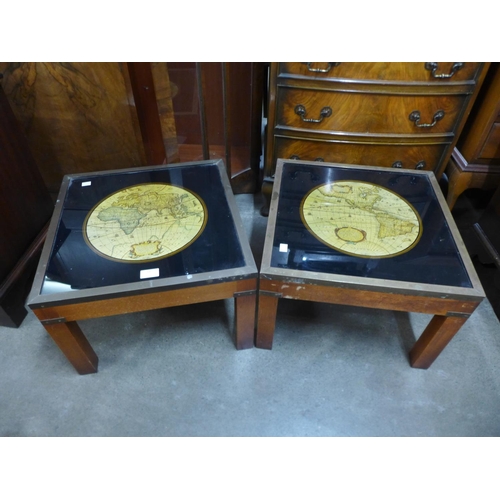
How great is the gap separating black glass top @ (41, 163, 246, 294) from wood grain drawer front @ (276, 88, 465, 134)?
428mm

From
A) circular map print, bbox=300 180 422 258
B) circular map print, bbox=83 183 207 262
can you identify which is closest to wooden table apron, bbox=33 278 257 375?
circular map print, bbox=83 183 207 262

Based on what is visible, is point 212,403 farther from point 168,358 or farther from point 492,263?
point 492,263

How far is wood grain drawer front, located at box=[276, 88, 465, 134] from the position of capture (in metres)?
1.56

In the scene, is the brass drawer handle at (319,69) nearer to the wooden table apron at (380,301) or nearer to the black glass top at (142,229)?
the black glass top at (142,229)

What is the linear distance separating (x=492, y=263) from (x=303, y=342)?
3.30ft

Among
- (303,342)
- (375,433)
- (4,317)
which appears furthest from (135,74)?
(375,433)

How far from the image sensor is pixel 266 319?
1365 millimetres

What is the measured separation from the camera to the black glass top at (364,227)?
1214 millimetres

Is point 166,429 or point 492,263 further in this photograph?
A: point 492,263

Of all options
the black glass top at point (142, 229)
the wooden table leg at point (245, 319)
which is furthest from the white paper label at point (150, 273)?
the wooden table leg at point (245, 319)

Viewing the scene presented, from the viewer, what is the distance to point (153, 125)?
203cm

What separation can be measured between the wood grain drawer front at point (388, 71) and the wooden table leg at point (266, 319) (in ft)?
3.05

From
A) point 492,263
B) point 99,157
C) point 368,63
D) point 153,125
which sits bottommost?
point 492,263

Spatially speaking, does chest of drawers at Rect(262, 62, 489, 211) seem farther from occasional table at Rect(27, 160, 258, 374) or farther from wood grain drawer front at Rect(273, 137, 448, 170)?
occasional table at Rect(27, 160, 258, 374)
